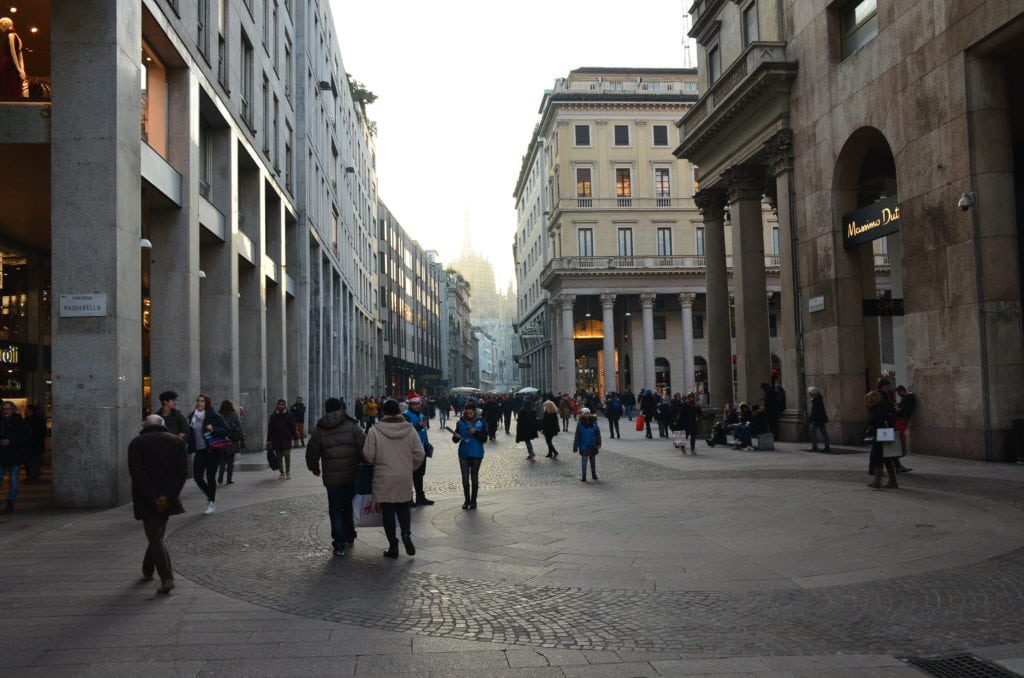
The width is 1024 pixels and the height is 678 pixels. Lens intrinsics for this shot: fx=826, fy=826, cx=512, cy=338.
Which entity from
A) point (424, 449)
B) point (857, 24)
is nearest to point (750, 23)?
point (857, 24)

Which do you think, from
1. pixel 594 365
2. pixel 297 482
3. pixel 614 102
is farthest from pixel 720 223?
pixel 594 365

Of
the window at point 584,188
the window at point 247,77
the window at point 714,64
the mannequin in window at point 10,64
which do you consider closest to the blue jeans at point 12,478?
the mannequin in window at point 10,64

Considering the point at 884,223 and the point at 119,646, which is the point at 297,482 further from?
the point at 884,223

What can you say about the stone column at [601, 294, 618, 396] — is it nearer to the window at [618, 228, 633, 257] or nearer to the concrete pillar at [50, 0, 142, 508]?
the window at [618, 228, 633, 257]

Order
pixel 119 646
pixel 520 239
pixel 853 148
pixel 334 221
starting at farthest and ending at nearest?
pixel 520 239, pixel 334 221, pixel 853 148, pixel 119 646

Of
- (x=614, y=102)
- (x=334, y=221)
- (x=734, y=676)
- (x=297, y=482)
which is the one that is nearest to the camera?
(x=734, y=676)

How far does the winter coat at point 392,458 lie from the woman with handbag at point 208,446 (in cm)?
460

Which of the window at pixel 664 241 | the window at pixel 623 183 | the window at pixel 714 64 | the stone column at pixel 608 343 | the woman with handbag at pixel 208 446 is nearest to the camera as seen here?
the woman with handbag at pixel 208 446

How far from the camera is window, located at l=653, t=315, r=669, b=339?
6700 centimetres

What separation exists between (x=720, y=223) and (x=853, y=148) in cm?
996

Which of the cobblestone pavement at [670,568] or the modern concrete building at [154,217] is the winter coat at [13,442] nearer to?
the modern concrete building at [154,217]

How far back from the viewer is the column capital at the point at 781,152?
2433 centimetres

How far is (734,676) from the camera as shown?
5109 mm

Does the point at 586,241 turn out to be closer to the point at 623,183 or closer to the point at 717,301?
the point at 623,183
